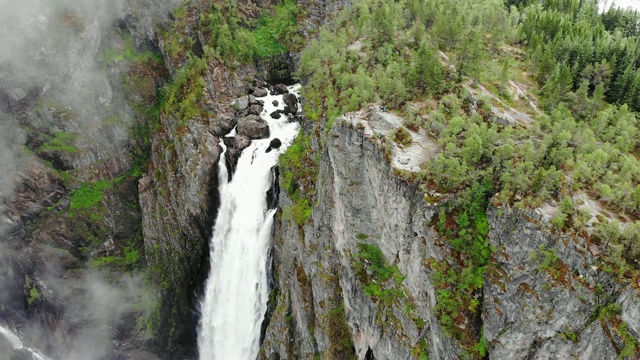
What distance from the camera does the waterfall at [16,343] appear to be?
62731 millimetres

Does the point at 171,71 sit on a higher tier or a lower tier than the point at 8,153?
higher

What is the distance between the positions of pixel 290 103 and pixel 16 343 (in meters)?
55.1

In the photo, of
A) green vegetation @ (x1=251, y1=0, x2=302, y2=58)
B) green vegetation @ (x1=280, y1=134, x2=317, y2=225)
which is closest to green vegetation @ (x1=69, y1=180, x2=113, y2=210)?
green vegetation @ (x1=251, y1=0, x2=302, y2=58)

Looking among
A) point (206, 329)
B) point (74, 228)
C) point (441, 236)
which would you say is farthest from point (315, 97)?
point (74, 228)

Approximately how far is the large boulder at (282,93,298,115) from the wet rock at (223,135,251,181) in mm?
8403

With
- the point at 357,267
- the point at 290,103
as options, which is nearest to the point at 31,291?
the point at 290,103

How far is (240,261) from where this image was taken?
5231 centimetres

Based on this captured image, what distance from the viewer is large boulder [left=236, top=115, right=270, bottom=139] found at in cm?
5709

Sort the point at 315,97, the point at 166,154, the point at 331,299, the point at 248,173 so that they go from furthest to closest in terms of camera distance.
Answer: the point at 166,154 < the point at 248,173 < the point at 315,97 < the point at 331,299

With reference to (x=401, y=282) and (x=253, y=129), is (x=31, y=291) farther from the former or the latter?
(x=401, y=282)

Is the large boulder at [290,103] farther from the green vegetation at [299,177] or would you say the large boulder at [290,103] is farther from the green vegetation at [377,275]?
the green vegetation at [377,275]

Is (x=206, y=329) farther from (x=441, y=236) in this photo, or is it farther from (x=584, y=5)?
(x=584, y=5)

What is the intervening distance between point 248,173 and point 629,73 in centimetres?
4056

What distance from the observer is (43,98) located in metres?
70.2
